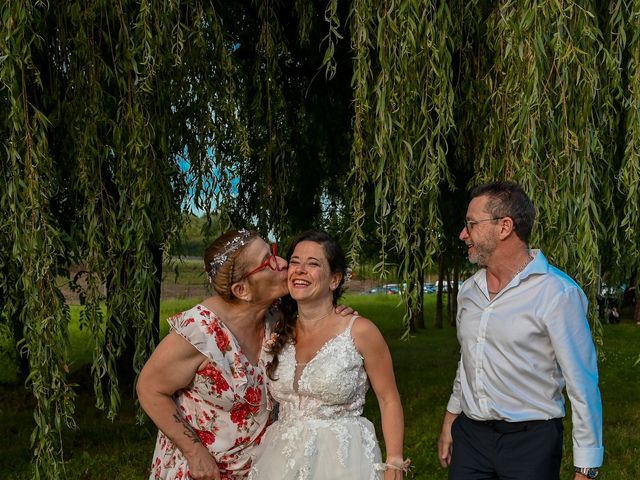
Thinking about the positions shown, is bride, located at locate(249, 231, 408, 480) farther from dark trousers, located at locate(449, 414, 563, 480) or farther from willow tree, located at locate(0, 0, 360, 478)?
willow tree, located at locate(0, 0, 360, 478)

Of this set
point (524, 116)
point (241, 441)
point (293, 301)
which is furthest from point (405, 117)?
point (241, 441)

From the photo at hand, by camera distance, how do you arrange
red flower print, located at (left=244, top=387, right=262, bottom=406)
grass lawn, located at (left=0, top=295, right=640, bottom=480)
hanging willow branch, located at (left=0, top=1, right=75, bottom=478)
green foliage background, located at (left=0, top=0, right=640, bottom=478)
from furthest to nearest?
grass lawn, located at (left=0, top=295, right=640, bottom=480)
hanging willow branch, located at (left=0, top=1, right=75, bottom=478)
green foliage background, located at (left=0, top=0, right=640, bottom=478)
red flower print, located at (left=244, top=387, right=262, bottom=406)

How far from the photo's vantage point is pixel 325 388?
8.11 ft

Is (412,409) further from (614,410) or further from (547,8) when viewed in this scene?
(547,8)

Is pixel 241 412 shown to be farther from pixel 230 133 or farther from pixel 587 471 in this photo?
pixel 230 133

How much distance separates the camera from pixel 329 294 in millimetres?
2566

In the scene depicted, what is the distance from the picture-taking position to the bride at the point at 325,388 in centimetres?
246

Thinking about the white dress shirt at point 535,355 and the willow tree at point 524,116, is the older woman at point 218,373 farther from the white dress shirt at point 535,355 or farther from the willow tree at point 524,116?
the willow tree at point 524,116

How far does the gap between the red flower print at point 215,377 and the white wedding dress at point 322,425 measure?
206 mm

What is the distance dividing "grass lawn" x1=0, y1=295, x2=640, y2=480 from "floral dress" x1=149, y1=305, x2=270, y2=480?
1.67 meters

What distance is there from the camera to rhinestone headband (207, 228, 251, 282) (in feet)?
8.20

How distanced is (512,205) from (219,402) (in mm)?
1200

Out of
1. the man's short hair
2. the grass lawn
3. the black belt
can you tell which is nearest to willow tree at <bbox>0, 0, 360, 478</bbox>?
the grass lawn

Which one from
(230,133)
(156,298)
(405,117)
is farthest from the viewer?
(156,298)
